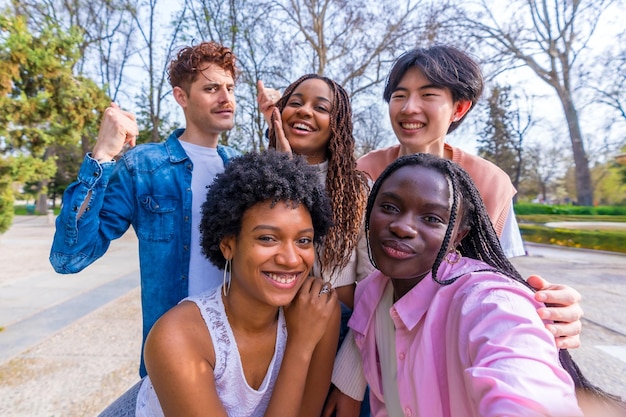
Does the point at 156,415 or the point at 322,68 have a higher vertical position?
the point at 322,68

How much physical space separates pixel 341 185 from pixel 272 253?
0.70 meters

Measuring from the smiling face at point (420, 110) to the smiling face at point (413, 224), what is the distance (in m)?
0.71

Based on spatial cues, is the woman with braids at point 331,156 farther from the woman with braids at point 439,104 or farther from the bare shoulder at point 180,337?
the bare shoulder at point 180,337

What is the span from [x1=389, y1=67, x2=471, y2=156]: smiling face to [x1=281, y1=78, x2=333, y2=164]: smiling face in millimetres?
380

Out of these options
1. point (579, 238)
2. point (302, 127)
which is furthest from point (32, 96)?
point (579, 238)

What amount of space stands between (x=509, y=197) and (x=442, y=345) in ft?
3.72

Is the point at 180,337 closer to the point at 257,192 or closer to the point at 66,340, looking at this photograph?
the point at 257,192

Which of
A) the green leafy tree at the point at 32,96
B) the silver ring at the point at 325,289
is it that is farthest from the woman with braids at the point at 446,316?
the green leafy tree at the point at 32,96

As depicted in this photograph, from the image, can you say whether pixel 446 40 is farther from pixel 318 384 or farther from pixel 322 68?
pixel 318 384

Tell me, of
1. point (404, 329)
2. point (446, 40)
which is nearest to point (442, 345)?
point (404, 329)

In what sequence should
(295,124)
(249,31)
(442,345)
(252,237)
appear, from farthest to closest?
(249,31)
(295,124)
(252,237)
(442,345)

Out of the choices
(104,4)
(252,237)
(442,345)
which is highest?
(104,4)

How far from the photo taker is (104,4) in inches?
765

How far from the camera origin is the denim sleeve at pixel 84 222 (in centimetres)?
176
